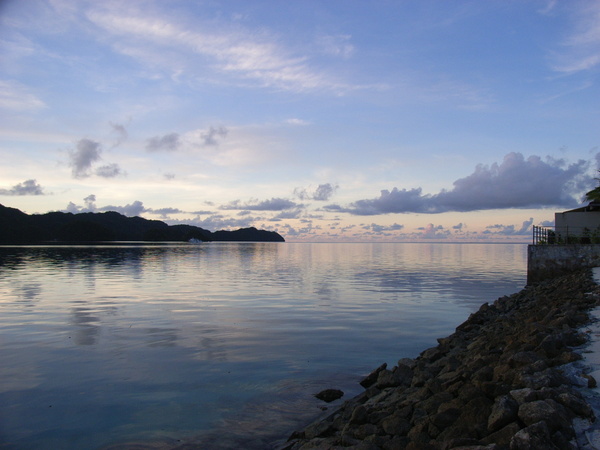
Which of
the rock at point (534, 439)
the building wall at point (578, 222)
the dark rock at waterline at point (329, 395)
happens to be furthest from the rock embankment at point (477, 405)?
the building wall at point (578, 222)

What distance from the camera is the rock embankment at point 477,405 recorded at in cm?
546

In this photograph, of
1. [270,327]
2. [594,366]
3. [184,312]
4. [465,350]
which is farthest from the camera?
[184,312]

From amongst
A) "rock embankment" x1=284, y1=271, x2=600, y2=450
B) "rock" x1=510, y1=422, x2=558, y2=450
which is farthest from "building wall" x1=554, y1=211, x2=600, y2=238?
"rock" x1=510, y1=422, x2=558, y2=450

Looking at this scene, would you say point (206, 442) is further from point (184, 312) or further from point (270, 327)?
point (184, 312)

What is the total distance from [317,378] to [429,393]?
13.6ft

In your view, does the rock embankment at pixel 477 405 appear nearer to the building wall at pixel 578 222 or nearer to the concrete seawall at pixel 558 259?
the concrete seawall at pixel 558 259

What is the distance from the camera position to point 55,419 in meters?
9.05

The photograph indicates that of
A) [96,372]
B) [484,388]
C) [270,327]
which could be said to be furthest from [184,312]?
[484,388]

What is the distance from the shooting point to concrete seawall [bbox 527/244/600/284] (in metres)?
31.2

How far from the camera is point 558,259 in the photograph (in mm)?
32219

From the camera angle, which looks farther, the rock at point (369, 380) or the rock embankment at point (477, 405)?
the rock at point (369, 380)

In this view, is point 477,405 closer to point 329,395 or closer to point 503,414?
point 503,414

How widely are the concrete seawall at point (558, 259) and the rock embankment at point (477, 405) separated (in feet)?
76.3

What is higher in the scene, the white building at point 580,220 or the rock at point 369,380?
the white building at point 580,220
